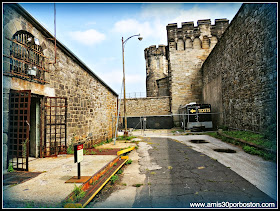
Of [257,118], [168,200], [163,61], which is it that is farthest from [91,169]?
[163,61]

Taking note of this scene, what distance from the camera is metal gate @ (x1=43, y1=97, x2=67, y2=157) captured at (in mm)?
5961

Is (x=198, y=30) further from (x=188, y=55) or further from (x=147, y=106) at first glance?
(x=147, y=106)

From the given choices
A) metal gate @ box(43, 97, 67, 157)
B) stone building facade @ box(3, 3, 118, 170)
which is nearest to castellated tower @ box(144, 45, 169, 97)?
stone building facade @ box(3, 3, 118, 170)

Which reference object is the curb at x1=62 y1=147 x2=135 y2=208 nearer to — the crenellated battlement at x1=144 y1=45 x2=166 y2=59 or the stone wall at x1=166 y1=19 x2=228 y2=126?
the stone wall at x1=166 y1=19 x2=228 y2=126

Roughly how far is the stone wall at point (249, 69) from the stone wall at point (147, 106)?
9.06 metres

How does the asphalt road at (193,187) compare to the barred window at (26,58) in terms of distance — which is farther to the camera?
the barred window at (26,58)

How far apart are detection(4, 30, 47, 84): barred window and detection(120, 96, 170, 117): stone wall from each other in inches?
709

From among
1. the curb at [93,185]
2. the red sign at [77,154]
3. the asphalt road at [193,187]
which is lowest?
the asphalt road at [193,187]

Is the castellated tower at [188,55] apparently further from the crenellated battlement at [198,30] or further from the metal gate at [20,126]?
the metal gate at [20,126]

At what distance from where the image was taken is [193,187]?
11.5ft

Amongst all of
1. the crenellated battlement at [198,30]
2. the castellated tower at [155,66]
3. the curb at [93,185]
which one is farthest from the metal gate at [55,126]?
the castellated tower at [155,66]

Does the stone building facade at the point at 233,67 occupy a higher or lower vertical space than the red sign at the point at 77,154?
higher

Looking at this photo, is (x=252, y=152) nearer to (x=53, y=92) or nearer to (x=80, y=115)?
(x=80, y=115)

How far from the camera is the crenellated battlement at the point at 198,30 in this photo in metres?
21.3
